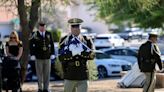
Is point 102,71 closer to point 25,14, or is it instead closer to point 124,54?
point 124,54

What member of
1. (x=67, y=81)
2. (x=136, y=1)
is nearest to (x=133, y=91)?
(x=136, y=1)

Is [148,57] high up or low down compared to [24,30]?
down

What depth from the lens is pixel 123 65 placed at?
26891 millimetres

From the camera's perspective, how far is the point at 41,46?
13914 millimetres

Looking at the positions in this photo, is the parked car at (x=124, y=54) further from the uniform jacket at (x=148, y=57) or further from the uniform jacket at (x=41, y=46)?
the uniform jacket at (x=148, y=57)

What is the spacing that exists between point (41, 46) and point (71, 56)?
415cm

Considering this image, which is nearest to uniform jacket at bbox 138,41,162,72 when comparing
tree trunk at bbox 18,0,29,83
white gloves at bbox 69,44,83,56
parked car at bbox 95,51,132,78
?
white gloves at bbox 69,44,83,56

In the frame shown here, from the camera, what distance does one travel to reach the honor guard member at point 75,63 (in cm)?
978

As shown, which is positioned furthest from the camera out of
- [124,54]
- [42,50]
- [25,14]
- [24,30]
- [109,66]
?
[124,54]

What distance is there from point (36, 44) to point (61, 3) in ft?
11.8

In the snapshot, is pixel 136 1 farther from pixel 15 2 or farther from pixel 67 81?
pixel 67 81

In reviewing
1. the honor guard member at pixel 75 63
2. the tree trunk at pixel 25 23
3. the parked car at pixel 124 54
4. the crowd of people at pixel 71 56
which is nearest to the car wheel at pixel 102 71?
the parked car at pixel 124 54

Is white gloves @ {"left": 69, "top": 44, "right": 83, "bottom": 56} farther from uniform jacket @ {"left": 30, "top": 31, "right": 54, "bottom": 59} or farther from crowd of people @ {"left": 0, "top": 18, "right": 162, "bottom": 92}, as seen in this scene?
uniform jacket @ {"left": 30, "top": 31, "right": 54, "bottom": 59}

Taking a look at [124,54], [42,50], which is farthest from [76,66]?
[124,54]
